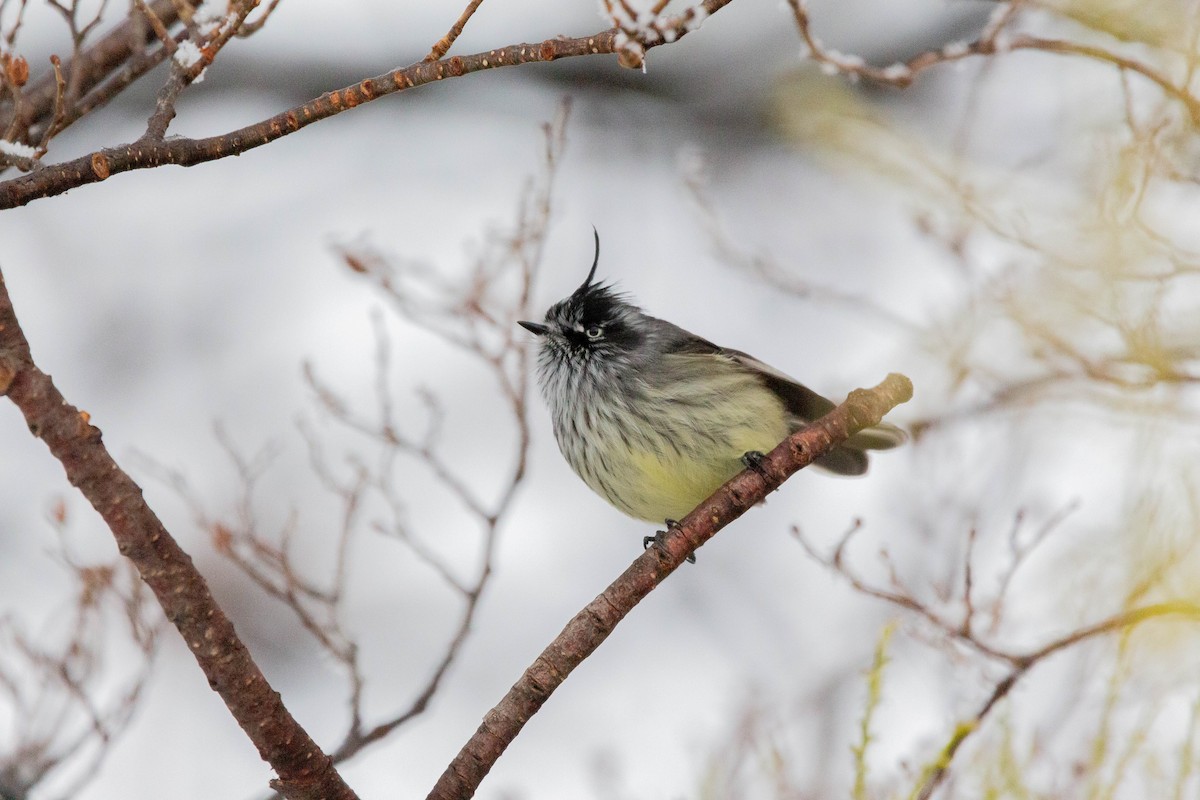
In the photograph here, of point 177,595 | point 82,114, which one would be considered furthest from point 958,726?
point 82,114

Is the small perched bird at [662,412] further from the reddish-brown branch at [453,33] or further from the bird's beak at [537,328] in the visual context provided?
the reddish-brown branch at [453,33]

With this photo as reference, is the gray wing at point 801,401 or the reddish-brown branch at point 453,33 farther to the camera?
the gray wing at point 801,401

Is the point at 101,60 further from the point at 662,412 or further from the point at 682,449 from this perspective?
the point at 682,449

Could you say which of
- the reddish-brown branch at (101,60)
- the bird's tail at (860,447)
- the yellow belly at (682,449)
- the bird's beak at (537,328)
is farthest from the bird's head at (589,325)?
the reddish-brown branch at (101,60)

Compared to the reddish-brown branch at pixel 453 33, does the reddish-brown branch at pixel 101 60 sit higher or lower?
higher

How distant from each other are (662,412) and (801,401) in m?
0.80

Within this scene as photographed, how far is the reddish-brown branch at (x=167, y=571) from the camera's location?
7.55ft

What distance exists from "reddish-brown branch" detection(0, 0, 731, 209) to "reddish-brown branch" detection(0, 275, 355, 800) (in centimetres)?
43

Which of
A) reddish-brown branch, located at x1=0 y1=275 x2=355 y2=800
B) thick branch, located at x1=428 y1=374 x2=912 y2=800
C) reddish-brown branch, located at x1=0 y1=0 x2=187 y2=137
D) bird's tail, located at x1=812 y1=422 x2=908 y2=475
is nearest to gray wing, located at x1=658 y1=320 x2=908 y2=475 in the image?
bird's tail, located at x1=812 y1=422 x2=908 y2=475

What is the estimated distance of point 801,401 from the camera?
18.0ft

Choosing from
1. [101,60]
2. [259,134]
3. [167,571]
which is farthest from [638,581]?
[101,60]

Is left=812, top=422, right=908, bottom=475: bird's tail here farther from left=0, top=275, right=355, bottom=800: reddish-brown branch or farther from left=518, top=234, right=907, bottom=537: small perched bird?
left=0, top=275, right=355, bottom=800: reddish-brown branch

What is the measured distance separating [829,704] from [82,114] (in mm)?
5339

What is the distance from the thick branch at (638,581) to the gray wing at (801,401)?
1.67 meters
